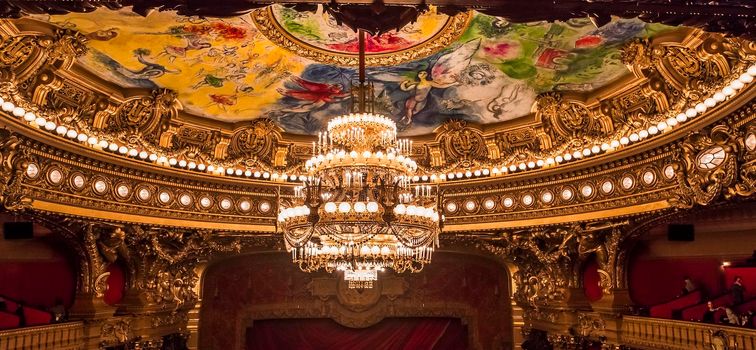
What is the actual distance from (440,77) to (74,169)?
751 cm

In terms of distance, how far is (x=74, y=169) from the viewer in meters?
10.1

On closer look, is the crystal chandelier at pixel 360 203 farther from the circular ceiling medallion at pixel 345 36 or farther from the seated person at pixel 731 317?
the seated person at pixel 731 317

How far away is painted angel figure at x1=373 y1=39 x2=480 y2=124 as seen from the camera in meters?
9.95

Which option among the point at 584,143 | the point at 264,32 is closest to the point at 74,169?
the point at 264,32

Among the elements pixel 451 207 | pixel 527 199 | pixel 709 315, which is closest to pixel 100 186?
pixel 451 207

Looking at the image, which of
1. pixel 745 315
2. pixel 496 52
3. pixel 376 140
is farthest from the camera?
pixel 496 52

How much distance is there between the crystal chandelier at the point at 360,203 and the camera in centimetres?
716

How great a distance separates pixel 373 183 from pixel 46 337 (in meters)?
6.54

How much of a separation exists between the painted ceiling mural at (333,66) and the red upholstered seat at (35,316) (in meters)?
4.67

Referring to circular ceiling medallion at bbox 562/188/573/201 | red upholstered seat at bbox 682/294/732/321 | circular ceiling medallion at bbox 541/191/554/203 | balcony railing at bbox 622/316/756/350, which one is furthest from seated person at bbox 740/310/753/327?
circular ceiling medallion at bbox 541/191/554/203

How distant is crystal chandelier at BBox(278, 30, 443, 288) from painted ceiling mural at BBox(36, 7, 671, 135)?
2.23 metres

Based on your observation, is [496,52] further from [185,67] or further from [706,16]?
[706,16]

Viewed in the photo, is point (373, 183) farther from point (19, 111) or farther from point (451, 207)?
point (451, 207)

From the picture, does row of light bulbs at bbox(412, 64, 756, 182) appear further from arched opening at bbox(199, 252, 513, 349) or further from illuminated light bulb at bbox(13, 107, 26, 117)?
illuminated light bulb at bbox(13, 107, 26, 117)
